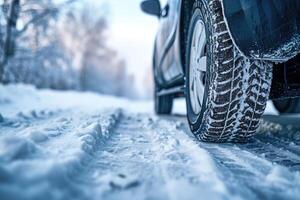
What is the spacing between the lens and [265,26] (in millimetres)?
1664

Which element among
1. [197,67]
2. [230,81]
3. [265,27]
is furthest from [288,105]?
[265,27]

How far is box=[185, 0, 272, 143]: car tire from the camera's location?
1.89m

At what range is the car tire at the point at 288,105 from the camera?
11.9 ft

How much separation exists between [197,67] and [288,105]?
6.42 ft

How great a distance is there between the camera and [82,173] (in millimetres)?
1343

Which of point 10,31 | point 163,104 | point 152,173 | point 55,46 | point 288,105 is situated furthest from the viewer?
point 55,46

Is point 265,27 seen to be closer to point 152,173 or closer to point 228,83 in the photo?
point 228,83

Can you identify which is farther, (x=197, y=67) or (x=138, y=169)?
(x=197, y=67)

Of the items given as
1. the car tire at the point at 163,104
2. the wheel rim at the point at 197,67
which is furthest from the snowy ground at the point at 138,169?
the car tire at the point at 163,104

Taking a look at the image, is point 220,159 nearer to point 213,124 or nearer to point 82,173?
point 213,124

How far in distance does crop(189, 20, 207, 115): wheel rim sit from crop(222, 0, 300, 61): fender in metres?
0.41

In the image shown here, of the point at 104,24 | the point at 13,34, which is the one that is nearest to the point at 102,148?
the point at 13,34

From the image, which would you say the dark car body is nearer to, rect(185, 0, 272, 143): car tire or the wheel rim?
rect(185, 0, 272, 143): car tire

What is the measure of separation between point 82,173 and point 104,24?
27.9 meters
